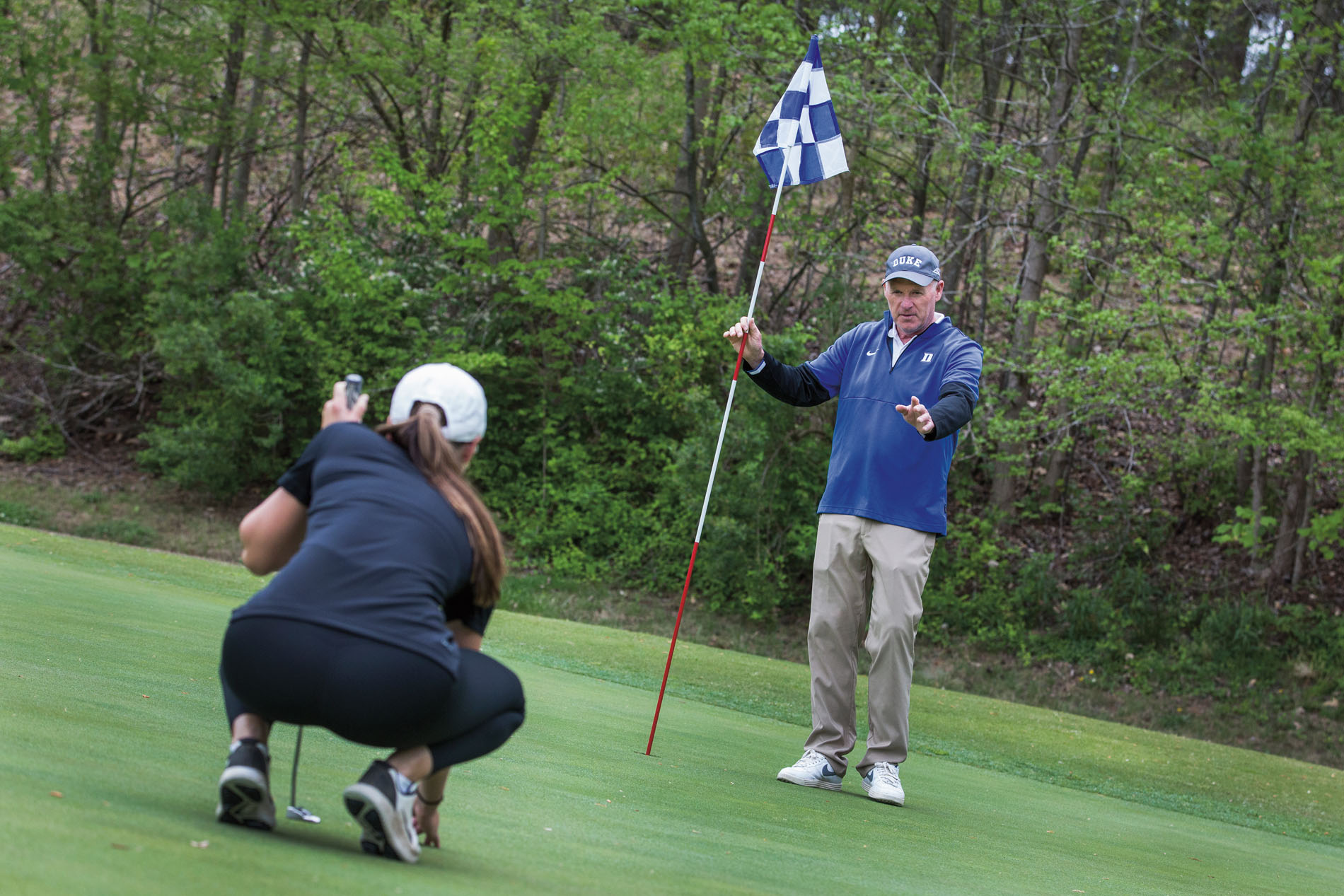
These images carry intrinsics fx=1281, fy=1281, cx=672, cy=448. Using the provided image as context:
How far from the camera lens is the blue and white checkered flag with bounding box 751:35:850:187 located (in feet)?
21.0

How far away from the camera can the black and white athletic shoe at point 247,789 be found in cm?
246

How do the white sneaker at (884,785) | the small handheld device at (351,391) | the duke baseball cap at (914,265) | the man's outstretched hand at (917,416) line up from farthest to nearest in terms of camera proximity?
the duke baseball cap at (914,265) → the white sneaker at (884,785) → the man's outstretched hand at (917,416) → the small handheld device at (351,391)

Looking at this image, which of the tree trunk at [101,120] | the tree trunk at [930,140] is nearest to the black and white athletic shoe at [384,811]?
the tree trunk at [930,140]

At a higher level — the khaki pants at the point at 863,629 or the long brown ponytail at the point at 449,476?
the long brown ponytail at the point at 449,476

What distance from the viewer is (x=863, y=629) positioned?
555 cm

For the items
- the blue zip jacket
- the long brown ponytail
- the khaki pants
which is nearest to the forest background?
the blue zip jacket

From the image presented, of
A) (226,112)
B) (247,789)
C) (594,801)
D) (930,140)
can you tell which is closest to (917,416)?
(594,801)

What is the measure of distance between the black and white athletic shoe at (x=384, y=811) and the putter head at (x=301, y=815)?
0.32m

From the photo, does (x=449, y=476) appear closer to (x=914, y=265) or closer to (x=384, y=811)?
(x=384, y=811)

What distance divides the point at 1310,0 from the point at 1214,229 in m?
3.28

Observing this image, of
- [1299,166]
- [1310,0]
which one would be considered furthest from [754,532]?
[1310,0]

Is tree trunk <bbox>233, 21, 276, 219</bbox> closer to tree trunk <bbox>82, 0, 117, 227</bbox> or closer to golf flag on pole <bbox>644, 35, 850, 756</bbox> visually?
tree trunk <bbox>82, 0, 117, 227</bbox>

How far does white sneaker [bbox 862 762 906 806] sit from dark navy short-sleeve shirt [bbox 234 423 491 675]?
2876 mm

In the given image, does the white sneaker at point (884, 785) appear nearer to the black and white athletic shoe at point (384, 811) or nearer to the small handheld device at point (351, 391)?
the black and white athletic shoe at point (384, 811)
